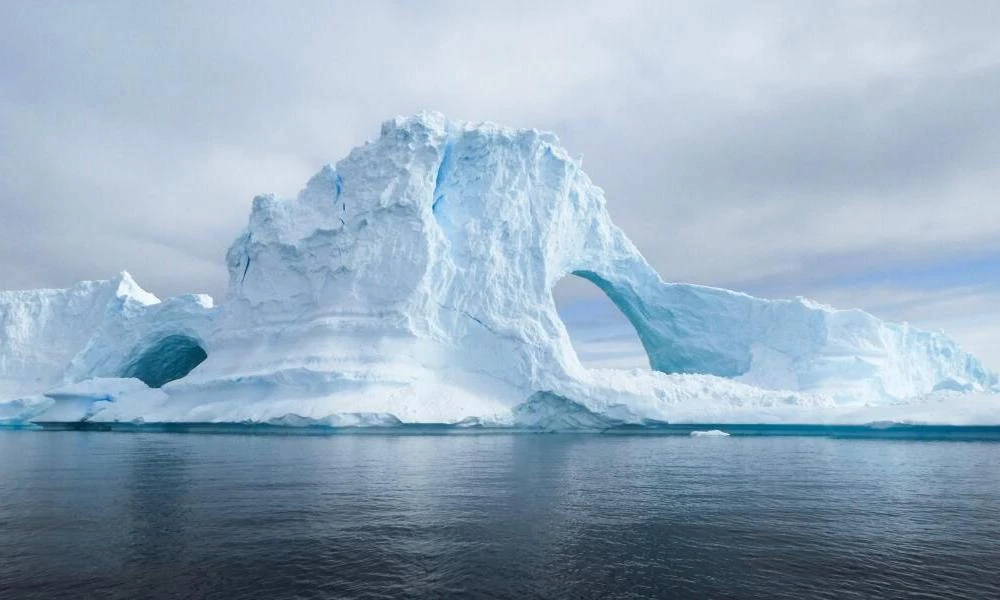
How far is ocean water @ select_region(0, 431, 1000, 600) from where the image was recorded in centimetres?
555

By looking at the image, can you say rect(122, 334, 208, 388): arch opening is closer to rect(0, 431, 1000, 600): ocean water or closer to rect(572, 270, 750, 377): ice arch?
rect(0, 431, 1000, 600): ocean water

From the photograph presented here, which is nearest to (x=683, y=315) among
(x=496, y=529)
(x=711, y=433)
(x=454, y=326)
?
(x=711, y=433)

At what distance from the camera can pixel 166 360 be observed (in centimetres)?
3575

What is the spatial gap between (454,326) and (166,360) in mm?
20252

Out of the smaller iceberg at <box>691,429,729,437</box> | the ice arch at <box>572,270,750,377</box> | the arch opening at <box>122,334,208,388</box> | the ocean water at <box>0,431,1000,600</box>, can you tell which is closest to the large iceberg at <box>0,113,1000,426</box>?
the ice arch at <box>572,270,750,377</box>

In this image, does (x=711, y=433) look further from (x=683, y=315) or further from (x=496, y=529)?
(x=496, y=529)

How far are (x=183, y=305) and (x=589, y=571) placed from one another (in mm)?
29575

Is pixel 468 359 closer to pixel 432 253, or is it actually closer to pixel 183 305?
pixel 432 253

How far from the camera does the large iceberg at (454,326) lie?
2281cm

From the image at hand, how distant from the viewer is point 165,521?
761 centimetres

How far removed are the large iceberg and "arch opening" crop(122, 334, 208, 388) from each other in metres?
0.50

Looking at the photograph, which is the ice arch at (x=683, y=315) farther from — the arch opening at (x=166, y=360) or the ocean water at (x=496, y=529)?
the arch opening at (x=166, y=360)

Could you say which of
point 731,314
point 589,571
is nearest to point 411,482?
point 589,571

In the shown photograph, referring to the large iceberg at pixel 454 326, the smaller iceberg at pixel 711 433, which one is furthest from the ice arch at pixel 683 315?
the smaller iceberg at pixel 711 433
